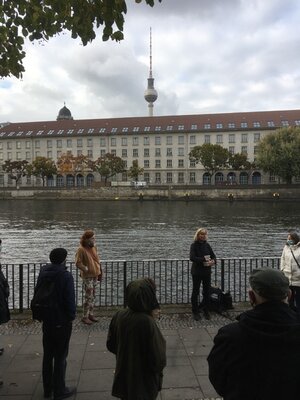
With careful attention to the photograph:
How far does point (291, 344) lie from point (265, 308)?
0.26 m

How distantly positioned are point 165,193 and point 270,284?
86.4 meters

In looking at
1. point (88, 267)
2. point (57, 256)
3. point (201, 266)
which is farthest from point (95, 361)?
point (201, 266)

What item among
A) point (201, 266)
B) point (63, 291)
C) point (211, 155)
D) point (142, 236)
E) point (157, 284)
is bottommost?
point (142, 236)

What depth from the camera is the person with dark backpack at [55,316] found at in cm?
511

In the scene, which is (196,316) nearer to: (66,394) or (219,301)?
(219,301)

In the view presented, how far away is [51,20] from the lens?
586 cm

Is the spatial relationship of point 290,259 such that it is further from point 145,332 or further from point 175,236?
point 175,236

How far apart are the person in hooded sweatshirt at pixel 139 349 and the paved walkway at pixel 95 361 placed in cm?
163

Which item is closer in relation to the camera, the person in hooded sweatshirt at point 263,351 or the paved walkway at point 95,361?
the person in hooded sweatshirt at point 263,351

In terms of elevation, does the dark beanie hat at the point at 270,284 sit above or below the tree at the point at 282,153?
below

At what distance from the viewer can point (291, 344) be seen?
256 cm

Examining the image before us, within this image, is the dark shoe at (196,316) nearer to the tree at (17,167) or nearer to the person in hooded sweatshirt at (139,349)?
the person in hooded sweatshirt at (139,349)

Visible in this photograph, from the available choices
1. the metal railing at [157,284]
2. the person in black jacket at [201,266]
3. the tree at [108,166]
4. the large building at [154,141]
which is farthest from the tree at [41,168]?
the person in black jacket at [201,266]

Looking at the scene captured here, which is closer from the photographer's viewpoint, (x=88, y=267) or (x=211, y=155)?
(x=88, y=267)
